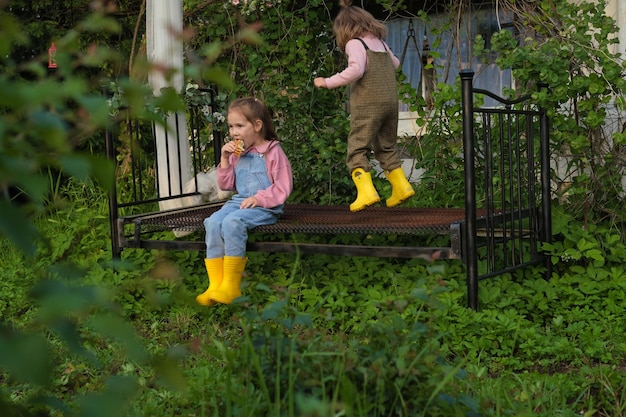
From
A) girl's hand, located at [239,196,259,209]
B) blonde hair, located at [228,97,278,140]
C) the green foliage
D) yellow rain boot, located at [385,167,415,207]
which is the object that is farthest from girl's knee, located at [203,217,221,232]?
the green foliage

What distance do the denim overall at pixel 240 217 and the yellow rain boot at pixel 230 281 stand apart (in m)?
0.04

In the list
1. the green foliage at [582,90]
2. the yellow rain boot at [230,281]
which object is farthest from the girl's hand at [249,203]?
the green foliage at [582,90]

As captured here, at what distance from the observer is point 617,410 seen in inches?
124

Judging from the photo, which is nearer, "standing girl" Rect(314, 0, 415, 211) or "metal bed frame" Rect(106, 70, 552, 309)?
"metal bed frame" Rect(106, 70, 552, 309)

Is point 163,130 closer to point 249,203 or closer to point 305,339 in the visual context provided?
point 249,203

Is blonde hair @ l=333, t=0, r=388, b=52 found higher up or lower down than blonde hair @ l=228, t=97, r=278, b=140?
higher up

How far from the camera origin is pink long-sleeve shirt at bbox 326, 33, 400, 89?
5312 millimetres

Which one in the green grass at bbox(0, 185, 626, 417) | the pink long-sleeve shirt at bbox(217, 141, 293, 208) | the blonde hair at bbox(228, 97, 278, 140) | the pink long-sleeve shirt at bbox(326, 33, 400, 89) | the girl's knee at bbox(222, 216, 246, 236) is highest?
the pink long-sleeve shirt at bbox(326, 33, 400, 89)

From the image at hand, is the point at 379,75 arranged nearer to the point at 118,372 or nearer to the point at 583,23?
the point at 583,23

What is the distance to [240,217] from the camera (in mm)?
5109

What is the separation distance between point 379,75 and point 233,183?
1.10 m

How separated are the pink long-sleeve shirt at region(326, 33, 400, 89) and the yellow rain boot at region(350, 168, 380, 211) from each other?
0.54m

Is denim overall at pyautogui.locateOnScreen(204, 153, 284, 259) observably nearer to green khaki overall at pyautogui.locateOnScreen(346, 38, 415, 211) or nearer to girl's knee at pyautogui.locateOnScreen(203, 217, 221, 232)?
girl's knee at pyautogui.locateOnScreen(203, 217, 221, 232)

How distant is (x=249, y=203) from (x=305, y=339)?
240 cm
